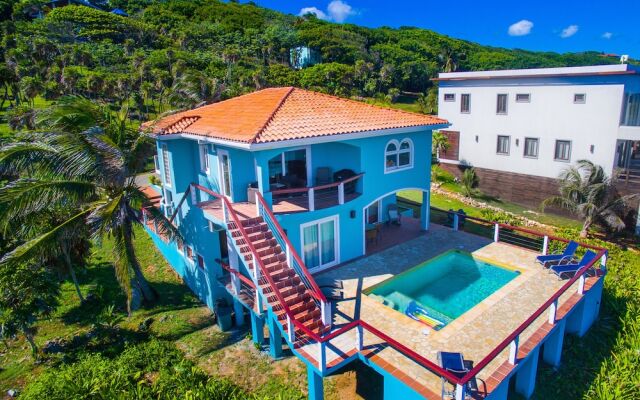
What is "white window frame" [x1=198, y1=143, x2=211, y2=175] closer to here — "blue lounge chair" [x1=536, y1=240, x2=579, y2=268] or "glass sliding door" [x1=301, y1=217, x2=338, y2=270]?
"glass sliding door" [x1=301, y1=217, x2=338, y2=270]

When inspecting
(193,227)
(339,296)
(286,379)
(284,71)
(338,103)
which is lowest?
(286,379)

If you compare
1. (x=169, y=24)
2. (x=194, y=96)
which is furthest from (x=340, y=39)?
(x=194, y=96)

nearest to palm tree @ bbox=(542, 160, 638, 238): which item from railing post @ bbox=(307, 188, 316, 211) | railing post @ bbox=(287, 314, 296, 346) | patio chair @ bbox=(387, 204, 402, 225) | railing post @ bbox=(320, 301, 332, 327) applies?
patio chair @ bbox=(387, 204, 402, 225)

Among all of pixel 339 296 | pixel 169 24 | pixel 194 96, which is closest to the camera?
pixel 339 296

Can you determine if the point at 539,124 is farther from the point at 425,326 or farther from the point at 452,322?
the point at 425,326

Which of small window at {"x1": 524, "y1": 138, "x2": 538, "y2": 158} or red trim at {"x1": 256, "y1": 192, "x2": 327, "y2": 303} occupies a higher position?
small window at {"x1": 524, "y1": 138, "x2": 538, "y2": 158}

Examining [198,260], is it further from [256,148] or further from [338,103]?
[338,103]
